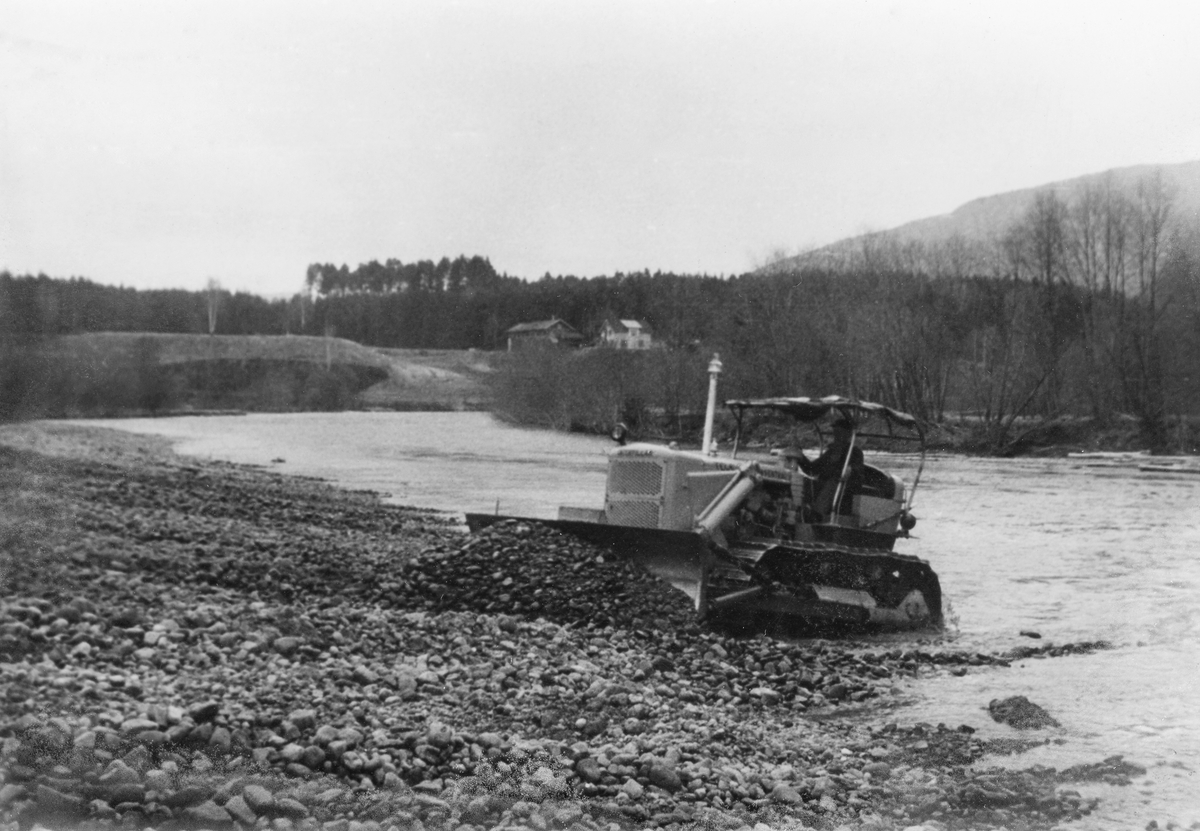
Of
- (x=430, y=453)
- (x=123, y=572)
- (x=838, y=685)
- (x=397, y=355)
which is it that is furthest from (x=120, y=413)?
(x=838, y=685)

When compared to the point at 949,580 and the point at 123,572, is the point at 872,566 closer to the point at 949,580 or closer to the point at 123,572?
the point at 949,580

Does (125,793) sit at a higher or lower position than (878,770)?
higher

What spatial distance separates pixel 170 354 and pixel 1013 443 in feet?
128

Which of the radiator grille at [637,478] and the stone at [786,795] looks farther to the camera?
the radiator grille at [637,478]

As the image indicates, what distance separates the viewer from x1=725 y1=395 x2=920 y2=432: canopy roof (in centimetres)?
1305

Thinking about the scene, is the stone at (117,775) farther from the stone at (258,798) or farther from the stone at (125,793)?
the stone at (258,798)

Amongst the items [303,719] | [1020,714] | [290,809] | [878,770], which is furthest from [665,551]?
[290,809]

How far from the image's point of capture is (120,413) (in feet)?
167

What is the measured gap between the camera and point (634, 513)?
521 inches

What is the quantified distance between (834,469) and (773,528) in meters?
1.24

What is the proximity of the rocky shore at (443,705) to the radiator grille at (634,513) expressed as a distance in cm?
87

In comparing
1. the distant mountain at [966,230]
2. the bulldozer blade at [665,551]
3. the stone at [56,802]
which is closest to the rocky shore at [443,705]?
the stone at [56,802]

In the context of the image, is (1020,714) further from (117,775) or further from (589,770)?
(117,775)

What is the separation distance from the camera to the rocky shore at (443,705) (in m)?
5.77
